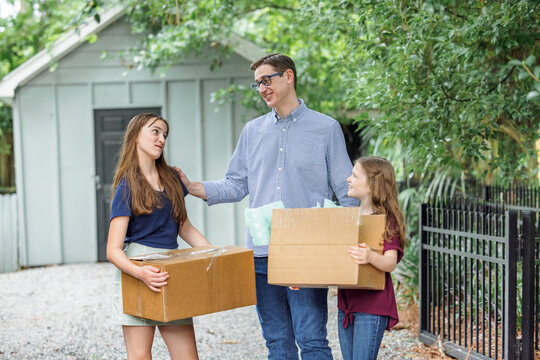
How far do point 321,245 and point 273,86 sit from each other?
3.05 feet

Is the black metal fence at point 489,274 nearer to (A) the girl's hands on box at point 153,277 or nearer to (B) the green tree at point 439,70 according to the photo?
(B) the green tree at point 439,70

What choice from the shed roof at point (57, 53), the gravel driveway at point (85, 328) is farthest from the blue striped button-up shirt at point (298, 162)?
the shed roof at point (57, 53)

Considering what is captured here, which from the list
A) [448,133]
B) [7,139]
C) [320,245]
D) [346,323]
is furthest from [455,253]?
Answer: [7,139]

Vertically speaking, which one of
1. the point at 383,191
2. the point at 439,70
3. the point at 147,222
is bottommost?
the point at 147,222

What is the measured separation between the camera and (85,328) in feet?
19.6

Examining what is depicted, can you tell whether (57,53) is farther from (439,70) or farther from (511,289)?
(511,289)

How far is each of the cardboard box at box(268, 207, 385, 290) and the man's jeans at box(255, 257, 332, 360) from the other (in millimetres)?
367

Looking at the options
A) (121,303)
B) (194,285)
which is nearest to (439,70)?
(194,285)

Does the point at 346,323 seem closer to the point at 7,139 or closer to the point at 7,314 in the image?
the point at 7,314

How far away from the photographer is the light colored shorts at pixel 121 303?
2832mm

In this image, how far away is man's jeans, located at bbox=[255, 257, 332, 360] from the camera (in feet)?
9.68

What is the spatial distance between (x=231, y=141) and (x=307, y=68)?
5.25 feet

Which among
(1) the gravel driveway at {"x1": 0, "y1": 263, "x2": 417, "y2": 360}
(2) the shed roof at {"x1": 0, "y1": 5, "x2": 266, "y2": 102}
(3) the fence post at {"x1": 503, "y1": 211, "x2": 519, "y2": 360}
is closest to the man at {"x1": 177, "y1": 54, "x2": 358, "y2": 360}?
(3) the fence post at {"x1": 503, "y1": 211, "x2": 519, "y2": 360}

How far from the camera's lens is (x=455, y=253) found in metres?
4.48
